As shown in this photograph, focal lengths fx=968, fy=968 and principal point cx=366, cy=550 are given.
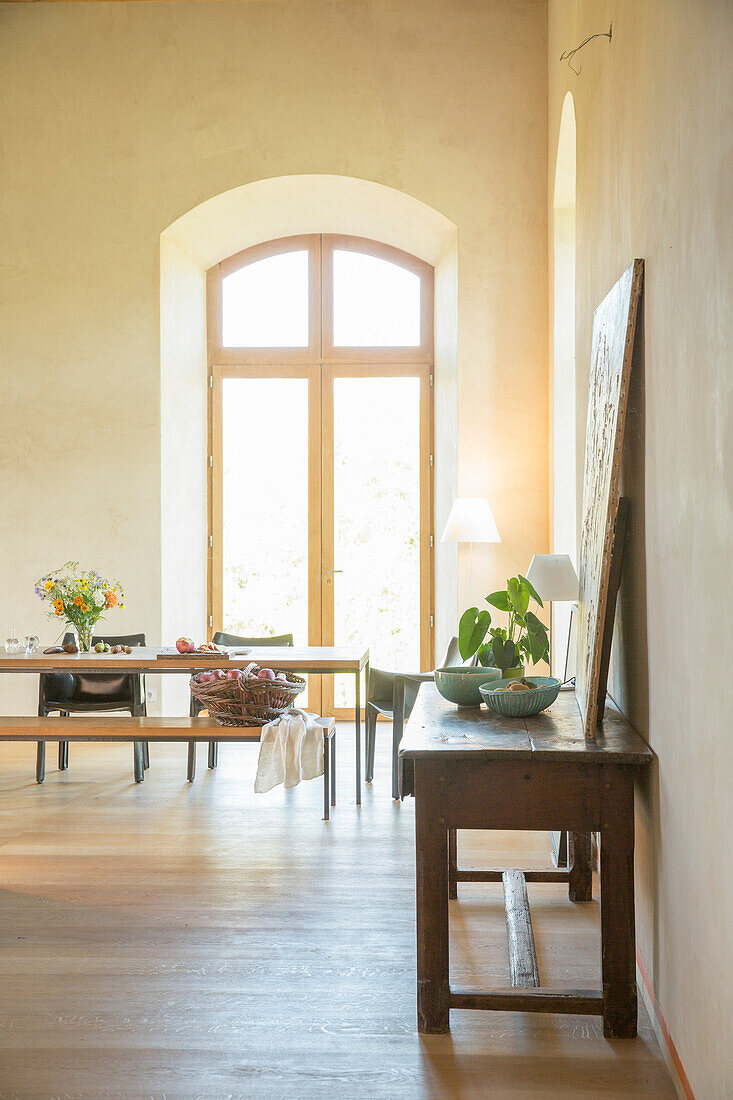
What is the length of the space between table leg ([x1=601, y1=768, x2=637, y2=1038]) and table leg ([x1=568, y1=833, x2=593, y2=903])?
1049 mm

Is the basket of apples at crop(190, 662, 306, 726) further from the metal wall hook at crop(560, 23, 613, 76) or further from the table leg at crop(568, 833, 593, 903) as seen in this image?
the metal wall hook at crop(560, 23, 613, 76)

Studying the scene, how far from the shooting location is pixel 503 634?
4.09 meters

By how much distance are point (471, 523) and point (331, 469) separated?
6.01ft

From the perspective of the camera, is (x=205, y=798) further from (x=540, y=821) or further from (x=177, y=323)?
(x=177, y=323)

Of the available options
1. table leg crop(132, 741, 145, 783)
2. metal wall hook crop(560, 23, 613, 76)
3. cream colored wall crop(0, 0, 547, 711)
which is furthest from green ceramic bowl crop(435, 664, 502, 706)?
cream colored wall crop(0, 0, 547, 711)

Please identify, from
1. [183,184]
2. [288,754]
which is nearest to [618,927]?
[288,754]

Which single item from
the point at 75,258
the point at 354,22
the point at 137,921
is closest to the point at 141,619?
the point at 75,258

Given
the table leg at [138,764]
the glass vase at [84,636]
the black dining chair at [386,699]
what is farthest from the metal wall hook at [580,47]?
the table leg at [138,764]

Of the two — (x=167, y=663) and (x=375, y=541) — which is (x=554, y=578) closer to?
(x=167, y=663)

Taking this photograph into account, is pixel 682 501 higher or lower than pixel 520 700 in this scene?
higher

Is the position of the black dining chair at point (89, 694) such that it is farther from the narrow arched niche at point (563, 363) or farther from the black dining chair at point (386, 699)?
the narrow arched niche at point (563, 363)

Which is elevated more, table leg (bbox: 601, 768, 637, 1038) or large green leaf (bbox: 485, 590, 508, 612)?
large green leaf (bbox: 485, 590, 508, 612)

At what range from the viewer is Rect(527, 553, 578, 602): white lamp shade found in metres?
4.11

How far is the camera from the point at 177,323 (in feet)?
24.4
